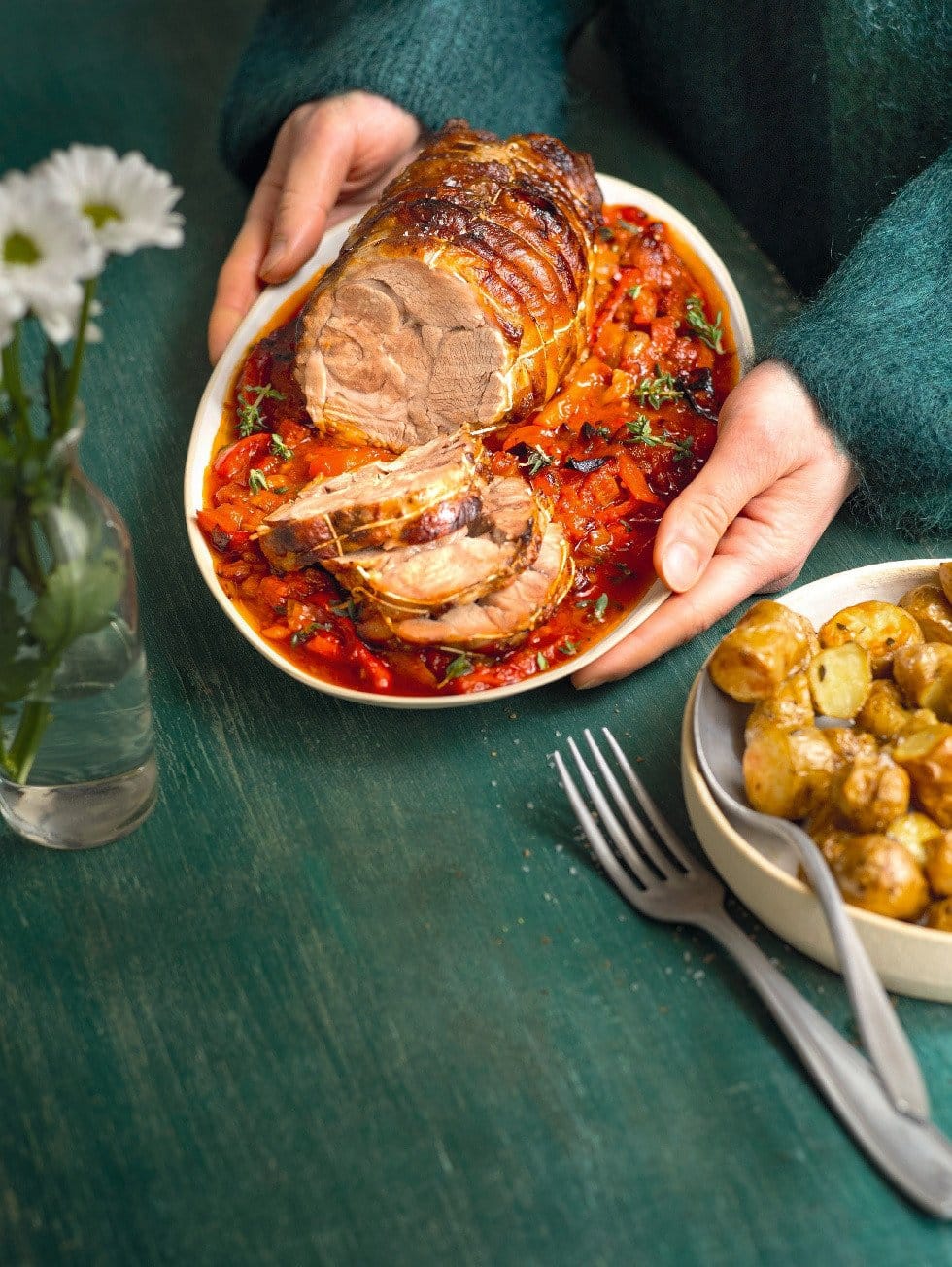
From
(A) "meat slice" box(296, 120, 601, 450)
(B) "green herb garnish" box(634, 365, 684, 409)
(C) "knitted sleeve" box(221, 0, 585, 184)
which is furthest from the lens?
(C) "knitted sleeve" box(221, 0, 585, 184)

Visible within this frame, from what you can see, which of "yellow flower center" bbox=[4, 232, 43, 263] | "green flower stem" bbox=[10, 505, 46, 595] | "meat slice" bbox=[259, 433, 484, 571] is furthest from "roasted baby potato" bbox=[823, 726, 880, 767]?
"yellow flower center" bbox=[4, 232, 43, 263]

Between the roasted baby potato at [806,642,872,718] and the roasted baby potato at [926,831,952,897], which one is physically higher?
the roasted baby potato at [806,642,872,718]

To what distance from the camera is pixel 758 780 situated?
2.20 meters

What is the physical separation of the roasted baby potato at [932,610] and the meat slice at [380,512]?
0.90 metres

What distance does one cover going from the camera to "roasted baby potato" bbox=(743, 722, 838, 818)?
2172 millimetres

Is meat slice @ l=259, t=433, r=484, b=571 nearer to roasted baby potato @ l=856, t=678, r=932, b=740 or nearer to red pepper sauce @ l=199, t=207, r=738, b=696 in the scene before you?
red pepper sauce @ l=199, t=207, r=738, b=696

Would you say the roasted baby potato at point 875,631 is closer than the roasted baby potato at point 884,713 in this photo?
No

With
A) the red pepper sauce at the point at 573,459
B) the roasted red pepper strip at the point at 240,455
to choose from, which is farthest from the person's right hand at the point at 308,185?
the roasted red pepper strip at the point at 240,455

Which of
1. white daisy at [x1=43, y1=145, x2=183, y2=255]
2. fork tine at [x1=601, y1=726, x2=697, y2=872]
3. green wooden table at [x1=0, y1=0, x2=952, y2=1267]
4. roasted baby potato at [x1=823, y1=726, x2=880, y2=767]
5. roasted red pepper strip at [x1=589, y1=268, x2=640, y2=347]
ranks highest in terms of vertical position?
white daisy at [x1=43, y1=145, x2=183, y2=255]

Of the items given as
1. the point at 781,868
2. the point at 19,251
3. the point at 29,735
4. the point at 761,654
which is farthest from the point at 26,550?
the point at 781,868

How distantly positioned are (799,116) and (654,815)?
2347 mm

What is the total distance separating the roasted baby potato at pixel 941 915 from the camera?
2035mm

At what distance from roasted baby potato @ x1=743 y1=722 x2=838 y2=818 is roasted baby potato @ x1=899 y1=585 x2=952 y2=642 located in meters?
0.44

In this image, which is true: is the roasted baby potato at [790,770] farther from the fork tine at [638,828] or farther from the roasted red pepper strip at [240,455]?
the roasted red pepper strip at [240,455]
